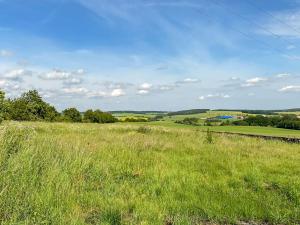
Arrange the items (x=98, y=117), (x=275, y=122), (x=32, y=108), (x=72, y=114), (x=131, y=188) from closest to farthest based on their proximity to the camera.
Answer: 1. (x=131, y=188)
2. (x=275, y=122)
3. (x=32, y=108)
4. (x=98, y=117)
5. (x=72, y=114)

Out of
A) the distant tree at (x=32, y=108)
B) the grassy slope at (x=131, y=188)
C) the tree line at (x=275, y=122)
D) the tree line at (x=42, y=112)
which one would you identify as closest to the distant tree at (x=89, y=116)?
the tree line at (x=42, y=112)

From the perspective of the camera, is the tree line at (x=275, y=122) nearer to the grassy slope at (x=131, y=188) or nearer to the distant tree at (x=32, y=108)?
the grassy slope at (x=131, y=188)

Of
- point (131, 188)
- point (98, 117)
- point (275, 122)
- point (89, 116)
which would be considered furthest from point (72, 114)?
point (131, 188)

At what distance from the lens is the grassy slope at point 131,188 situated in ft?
20.3

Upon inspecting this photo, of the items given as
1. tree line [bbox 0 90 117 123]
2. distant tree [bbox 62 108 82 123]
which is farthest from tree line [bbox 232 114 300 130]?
distant tree [bbox 62 108 82 123]

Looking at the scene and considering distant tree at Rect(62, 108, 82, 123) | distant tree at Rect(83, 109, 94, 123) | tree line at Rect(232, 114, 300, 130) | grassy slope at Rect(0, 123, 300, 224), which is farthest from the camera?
distant tree at Rect(62, 108, 82, 123)

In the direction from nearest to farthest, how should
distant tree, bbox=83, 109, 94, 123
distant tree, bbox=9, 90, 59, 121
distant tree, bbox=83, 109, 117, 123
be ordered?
distant tree, bbox=9, 90, 59, 121 < distant tree, bbox=83, 109, 117, 123 < distant tree, bbox=83, 109, 94, 123

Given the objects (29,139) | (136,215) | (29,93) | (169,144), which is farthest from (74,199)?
(29,93)

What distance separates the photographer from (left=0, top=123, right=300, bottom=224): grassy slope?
619 cm

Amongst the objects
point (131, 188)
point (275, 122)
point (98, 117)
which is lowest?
point (131, 188)

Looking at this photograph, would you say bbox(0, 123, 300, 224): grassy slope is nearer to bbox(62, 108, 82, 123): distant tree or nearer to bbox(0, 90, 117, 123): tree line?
bbox(0, 90, 117, 123): tree line

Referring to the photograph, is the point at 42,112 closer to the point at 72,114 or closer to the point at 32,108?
the point at 32,108

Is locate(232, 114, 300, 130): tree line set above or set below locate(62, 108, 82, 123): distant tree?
below

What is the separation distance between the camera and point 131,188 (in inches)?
333
